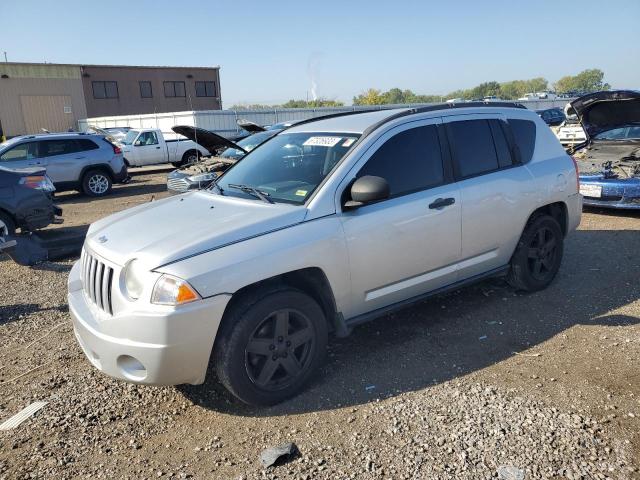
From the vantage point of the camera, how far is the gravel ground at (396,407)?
9.43 feet

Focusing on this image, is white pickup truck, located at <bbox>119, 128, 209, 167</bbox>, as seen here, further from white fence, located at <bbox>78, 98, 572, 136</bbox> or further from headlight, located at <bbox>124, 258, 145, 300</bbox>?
headlight, located at <bbox>124, 258, 145, 300</bbox>

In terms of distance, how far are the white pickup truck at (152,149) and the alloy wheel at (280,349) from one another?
53.6 feet

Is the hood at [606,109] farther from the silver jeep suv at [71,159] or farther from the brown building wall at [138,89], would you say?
the brown building wall at [138,89]

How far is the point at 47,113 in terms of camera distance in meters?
43.1

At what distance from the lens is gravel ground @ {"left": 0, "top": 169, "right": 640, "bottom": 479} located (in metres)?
2.87

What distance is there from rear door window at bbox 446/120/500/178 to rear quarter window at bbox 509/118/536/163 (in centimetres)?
40

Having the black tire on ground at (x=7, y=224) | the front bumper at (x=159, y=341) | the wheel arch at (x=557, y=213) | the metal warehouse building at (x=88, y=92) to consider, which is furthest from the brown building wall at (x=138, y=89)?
the front bumper at (x=159, y=341)

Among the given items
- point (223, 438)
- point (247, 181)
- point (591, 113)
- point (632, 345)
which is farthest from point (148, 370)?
point (591, 113)

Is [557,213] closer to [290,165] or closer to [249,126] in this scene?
[290,165]

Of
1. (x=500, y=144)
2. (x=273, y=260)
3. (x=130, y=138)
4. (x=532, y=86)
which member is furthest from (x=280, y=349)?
(x=532, y=86)

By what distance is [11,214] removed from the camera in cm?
805

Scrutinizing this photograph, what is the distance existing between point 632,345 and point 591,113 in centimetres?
577

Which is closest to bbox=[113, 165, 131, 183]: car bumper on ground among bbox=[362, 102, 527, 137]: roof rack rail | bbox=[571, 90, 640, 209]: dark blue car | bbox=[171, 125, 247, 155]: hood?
bbox=[171, 125, 247, 155]: hood

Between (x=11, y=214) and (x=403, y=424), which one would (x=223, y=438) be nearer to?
(x=403, y=424)
